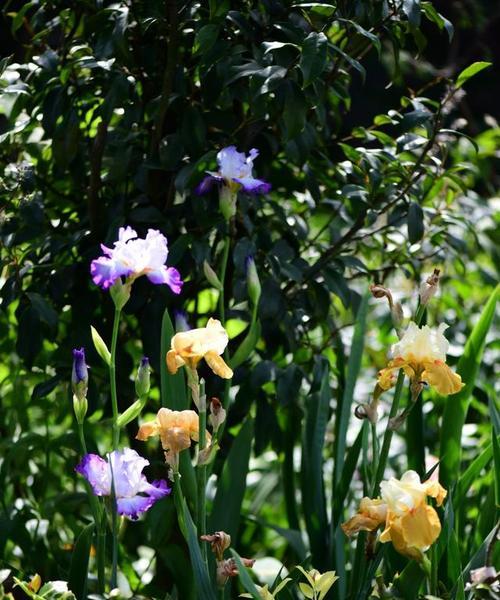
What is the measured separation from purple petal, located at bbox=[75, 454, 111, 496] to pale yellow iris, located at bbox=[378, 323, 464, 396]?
0.33m

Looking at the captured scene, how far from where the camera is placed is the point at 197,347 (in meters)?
0.99

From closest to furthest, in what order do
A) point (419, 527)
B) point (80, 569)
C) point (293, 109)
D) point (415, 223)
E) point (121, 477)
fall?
point (419, 527) < point (121, 477) < point (80, 569) < point (293, 109) < point (415, 223)

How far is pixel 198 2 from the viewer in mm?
1394

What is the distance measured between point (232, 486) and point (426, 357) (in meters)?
0.46

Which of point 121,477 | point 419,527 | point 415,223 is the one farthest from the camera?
point 415,223

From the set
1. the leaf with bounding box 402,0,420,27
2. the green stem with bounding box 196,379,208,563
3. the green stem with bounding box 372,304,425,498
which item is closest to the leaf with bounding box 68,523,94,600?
the green stem with bounding box 196,379,208,563

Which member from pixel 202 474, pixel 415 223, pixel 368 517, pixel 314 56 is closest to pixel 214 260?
pixel 415 223

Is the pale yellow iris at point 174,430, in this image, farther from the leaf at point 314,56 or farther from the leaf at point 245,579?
the leaf at point 314,56

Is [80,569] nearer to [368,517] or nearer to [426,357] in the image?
[368,517]

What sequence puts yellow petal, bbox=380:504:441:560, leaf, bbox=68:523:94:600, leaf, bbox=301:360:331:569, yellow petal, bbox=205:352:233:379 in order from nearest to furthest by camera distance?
yellow petal, bbox=380:504:441:560, yellow petal, bbox=205:352:233:379, leaf, bbox=68:523:94:600, leaf, bbox=301:360:331:569

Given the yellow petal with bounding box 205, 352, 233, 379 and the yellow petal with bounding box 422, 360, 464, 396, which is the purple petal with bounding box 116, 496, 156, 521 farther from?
the yellow petal with bounding box 422, 360, 464, 396

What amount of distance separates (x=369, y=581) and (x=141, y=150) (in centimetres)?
77

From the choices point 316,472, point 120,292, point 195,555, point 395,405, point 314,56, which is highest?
point 314,56

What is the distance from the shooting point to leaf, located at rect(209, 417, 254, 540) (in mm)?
1337
